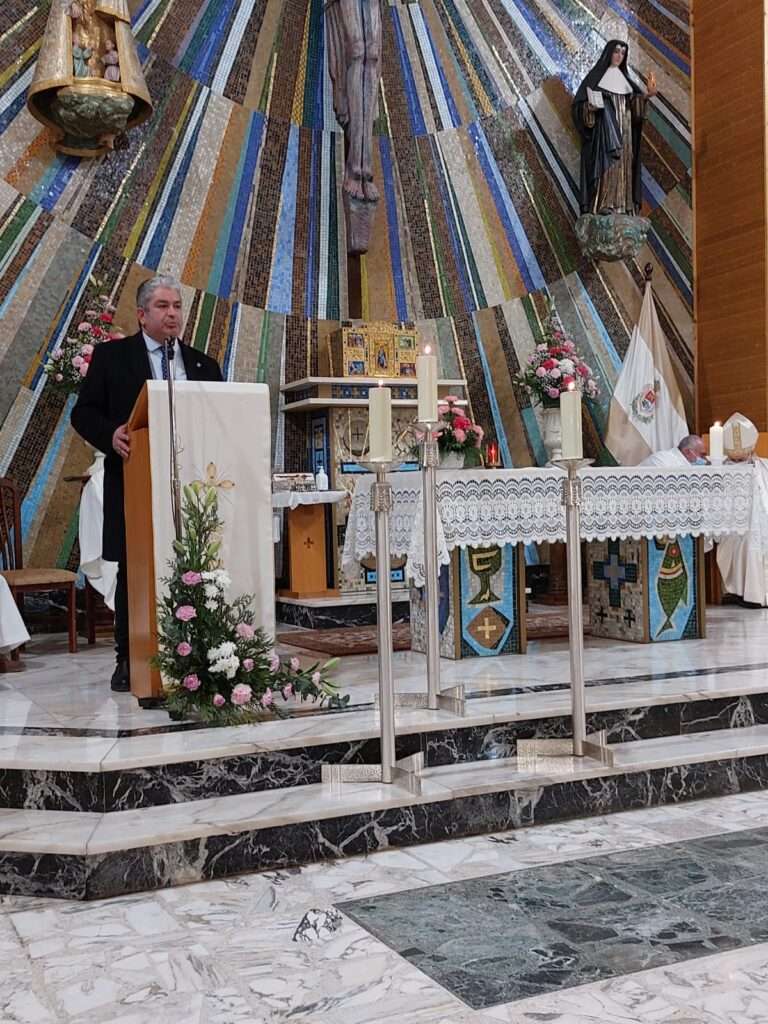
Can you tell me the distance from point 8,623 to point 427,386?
2641 mm

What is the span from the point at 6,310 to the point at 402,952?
17.6 feet

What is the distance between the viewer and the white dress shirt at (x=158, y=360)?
4.62 meters

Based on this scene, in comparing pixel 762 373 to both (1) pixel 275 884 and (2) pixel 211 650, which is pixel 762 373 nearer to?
(2) pixel 211 650

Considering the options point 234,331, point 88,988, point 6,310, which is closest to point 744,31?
point 234,331

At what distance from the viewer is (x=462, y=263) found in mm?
8422

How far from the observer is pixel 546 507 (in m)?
5.30

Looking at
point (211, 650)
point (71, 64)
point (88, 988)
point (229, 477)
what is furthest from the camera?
point (71, 64)

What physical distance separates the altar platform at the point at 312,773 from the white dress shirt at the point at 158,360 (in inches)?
53.9

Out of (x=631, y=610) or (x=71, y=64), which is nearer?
(x=631, y=610)

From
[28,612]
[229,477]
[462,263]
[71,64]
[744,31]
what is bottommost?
[28,612]

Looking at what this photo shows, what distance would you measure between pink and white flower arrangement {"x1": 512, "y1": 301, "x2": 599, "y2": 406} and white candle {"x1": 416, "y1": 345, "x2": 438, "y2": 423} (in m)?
3.75

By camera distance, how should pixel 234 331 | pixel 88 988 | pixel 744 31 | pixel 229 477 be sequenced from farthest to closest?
pixel 744 31 < pixel 234 331 < pixel 229 477 < pixel 88 988

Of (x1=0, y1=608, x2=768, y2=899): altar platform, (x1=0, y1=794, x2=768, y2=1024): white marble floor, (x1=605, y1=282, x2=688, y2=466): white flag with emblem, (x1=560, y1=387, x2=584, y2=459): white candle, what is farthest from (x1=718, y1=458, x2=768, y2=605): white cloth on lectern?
(x1=0, y1=794, x2=768, y2=1024): white marble floor

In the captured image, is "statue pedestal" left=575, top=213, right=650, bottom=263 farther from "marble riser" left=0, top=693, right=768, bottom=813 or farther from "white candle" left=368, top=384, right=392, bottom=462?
"white candle" left=368, top=384, right=392, bottom=462
